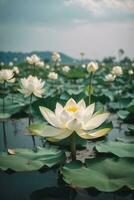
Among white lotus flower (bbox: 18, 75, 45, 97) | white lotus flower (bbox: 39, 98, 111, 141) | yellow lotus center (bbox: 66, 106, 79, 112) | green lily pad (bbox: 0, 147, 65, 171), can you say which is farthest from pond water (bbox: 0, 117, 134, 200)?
white lotus flower (bbox: 18, 75, 45, 97)

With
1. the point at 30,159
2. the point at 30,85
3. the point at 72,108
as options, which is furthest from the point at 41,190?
the point at 30,85

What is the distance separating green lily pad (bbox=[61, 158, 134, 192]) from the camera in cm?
155

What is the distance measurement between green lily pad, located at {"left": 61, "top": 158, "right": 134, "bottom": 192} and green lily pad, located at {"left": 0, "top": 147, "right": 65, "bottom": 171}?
145 mm

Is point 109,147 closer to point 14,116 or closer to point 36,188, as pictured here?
point 36,188

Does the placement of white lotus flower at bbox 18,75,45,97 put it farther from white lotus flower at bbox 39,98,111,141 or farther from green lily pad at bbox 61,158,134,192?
green lily pad at bbox 61,158,134,192

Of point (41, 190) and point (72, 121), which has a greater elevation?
point (72, 121)

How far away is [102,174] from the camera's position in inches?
65.6

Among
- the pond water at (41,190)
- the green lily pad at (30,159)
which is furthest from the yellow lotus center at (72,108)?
the pond water at (41,190)

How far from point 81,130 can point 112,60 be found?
164 feet

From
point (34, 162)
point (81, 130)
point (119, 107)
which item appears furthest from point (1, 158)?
point (119, 107)

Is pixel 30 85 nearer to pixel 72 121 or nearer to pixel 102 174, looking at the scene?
pixel 72 121

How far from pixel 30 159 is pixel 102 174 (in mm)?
456

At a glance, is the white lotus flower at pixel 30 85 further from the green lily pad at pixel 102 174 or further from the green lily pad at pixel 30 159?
the green lily pad at pixel 102 174

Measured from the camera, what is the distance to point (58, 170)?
1955 mm
